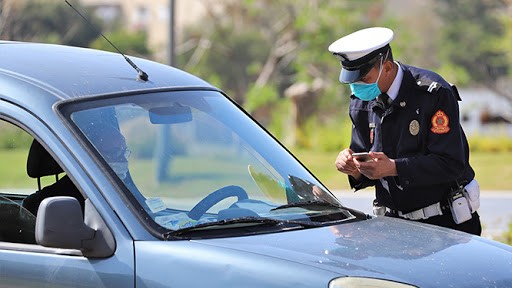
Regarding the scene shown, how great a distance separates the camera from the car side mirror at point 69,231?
3.61m

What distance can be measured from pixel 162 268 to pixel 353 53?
1.93 m

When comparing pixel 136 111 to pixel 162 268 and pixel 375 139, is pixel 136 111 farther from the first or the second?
pixel 375 139

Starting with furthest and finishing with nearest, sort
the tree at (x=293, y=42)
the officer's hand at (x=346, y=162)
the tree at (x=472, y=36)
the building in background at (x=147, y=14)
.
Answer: the tree at (x=472, y=36) → the building in background at (x=147, y=14) → the tree at (x=293, y=42) → the officer's hand at (x=346, y=162)

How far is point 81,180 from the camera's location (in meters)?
3.76

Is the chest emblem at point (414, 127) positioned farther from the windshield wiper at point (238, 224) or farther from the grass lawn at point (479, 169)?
the grass lawn at point (479, 169)

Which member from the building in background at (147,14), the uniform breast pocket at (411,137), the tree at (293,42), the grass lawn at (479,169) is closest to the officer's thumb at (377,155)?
the uniform breast pocket at (411,137)

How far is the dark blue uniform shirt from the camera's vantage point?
5.04 meters

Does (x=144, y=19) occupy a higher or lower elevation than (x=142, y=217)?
higher

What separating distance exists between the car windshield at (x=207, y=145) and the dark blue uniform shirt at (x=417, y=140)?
0.65 metres

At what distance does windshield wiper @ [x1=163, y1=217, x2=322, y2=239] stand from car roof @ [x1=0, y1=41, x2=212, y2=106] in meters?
0.72

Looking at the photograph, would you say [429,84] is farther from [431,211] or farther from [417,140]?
[431,211]

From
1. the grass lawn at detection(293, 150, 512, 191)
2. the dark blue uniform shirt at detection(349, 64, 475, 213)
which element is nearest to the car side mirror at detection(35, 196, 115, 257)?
the dark blue uniform shirt at detection(349, 64, 475, 213)

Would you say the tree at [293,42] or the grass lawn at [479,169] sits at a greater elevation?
the tree at [293,42]

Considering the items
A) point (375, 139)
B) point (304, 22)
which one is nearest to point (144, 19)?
point (304, 22)
